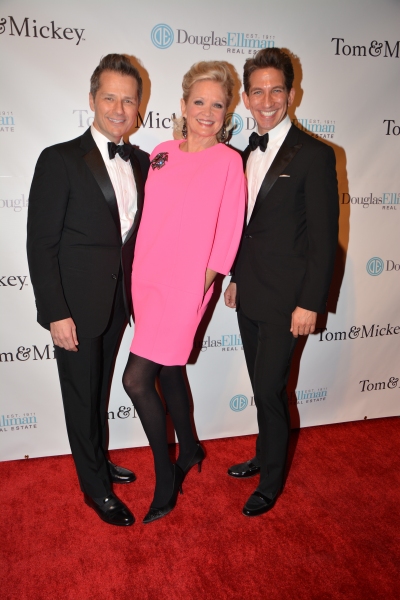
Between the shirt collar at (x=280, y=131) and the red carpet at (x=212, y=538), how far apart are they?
181cm

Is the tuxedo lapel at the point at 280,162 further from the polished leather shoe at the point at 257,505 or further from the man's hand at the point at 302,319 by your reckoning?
the polished leather shoe at the point at 257,505

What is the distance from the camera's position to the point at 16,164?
2486mm

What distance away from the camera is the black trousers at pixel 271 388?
7.20 feet

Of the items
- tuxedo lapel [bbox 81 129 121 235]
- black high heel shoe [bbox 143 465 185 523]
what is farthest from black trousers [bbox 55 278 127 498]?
tuxedo lapel [bbox 81 129 121 235]

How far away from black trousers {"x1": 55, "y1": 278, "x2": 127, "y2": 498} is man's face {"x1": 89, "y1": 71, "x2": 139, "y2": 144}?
26.5 inches

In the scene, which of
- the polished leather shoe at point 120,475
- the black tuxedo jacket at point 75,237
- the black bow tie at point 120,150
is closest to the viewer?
the black tuxedo jacket at point 75,237

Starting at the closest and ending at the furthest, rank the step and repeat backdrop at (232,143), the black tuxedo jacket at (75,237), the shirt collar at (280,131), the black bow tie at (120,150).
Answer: the black tuxedo jacket at (75,237) → the black bow tie at (120,150) → the shirt collar at (280,131) → the step and repeat backdrop at (232,143)

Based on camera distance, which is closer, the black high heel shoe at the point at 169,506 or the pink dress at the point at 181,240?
the pink dress at the point at 181,240

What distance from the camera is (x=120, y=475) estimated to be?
2.63 m

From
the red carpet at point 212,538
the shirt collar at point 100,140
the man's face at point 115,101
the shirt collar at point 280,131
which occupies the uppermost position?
the man's face at point 115,101

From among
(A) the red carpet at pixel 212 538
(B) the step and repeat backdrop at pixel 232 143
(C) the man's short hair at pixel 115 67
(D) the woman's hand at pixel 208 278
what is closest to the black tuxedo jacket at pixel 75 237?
(C) the man's short hair at pixel 115 67

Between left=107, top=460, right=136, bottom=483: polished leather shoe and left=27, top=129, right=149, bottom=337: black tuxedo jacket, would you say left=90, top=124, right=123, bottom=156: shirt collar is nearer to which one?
left=27, top=129, right=149, bottom=337: black tuxedo jacket

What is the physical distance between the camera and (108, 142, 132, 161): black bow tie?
204 cm

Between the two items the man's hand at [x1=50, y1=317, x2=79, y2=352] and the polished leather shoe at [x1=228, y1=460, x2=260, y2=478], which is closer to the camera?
the man's hand at [x1=50, y1=317, x2=79, y2=352]
